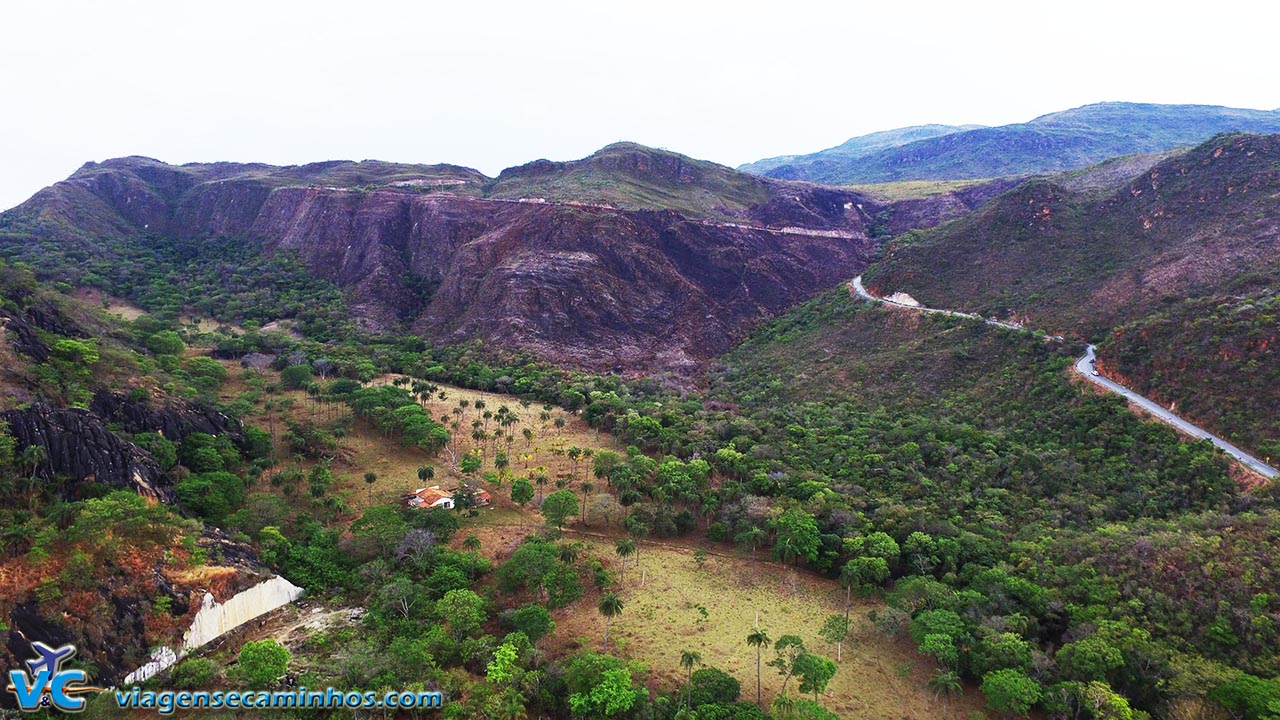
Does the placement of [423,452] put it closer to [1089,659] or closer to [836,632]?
[836,632]

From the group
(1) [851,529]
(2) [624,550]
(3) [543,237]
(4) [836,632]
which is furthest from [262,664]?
(3) [543,237]

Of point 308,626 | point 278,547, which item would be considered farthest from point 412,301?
point 308,626

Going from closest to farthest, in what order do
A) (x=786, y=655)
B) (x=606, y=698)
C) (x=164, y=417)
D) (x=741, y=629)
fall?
1. (x=606, y=698)
2. (x=786, y=655)
3. (x=741, y=629)
4. (x=164, y=417)

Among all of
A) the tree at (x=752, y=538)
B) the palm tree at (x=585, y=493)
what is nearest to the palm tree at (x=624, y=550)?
the palm tree at (x=585, y=493)

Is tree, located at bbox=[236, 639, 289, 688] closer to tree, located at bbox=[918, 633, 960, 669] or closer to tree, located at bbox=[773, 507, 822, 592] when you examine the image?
tree, located at bbox=[773, 507, 822, 592]

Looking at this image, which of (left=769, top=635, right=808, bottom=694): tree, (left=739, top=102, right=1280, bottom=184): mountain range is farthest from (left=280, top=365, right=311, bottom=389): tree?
(left=739, top=102, right=1280, bottom=184): mountain range

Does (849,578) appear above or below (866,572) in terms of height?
below
